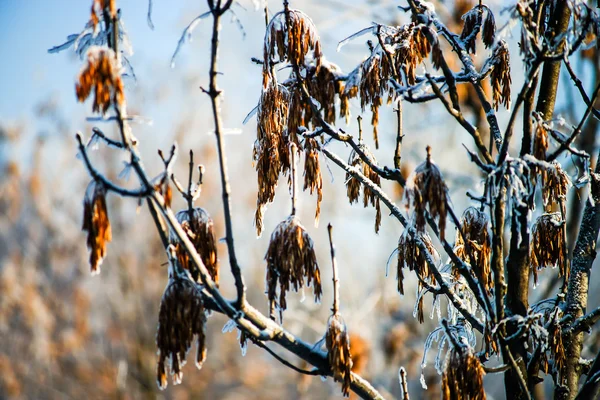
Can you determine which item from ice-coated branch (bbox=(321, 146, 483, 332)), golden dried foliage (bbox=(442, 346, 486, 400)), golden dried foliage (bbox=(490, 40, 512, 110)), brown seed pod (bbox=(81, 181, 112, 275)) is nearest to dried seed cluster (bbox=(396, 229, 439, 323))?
ice-coated branch (bbox=(321, 146, 483, 332))

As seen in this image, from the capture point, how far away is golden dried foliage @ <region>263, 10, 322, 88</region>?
5.61ft

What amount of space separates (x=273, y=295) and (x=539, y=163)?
0.89 m

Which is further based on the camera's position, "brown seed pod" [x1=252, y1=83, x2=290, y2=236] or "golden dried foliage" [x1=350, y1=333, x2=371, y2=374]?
"golden dried foliage" [x1=350, y1=333, x2=371, y2=374]

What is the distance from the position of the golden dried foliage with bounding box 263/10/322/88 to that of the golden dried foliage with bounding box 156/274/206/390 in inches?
32.6

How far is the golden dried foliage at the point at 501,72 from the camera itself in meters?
1.82

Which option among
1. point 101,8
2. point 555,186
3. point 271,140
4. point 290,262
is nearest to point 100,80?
point 101,8

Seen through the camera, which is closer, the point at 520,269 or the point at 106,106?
the point at 106,106

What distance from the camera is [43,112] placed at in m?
9.91

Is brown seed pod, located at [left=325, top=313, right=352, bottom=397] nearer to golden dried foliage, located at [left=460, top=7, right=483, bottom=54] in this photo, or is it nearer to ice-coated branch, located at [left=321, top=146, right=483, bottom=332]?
ice-coated branch, located at [left=321, top=146, right=483, bottom=332]

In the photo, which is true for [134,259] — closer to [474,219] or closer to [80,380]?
[80,380]

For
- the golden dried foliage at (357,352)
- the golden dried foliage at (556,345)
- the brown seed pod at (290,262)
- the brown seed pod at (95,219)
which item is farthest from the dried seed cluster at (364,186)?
the golden dried foliage at (357,352)

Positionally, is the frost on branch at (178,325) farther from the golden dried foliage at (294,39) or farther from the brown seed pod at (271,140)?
the golden dried foliage at (294,39)

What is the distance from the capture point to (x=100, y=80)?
1.33 meters

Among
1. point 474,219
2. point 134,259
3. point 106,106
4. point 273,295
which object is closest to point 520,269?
point 474,219
